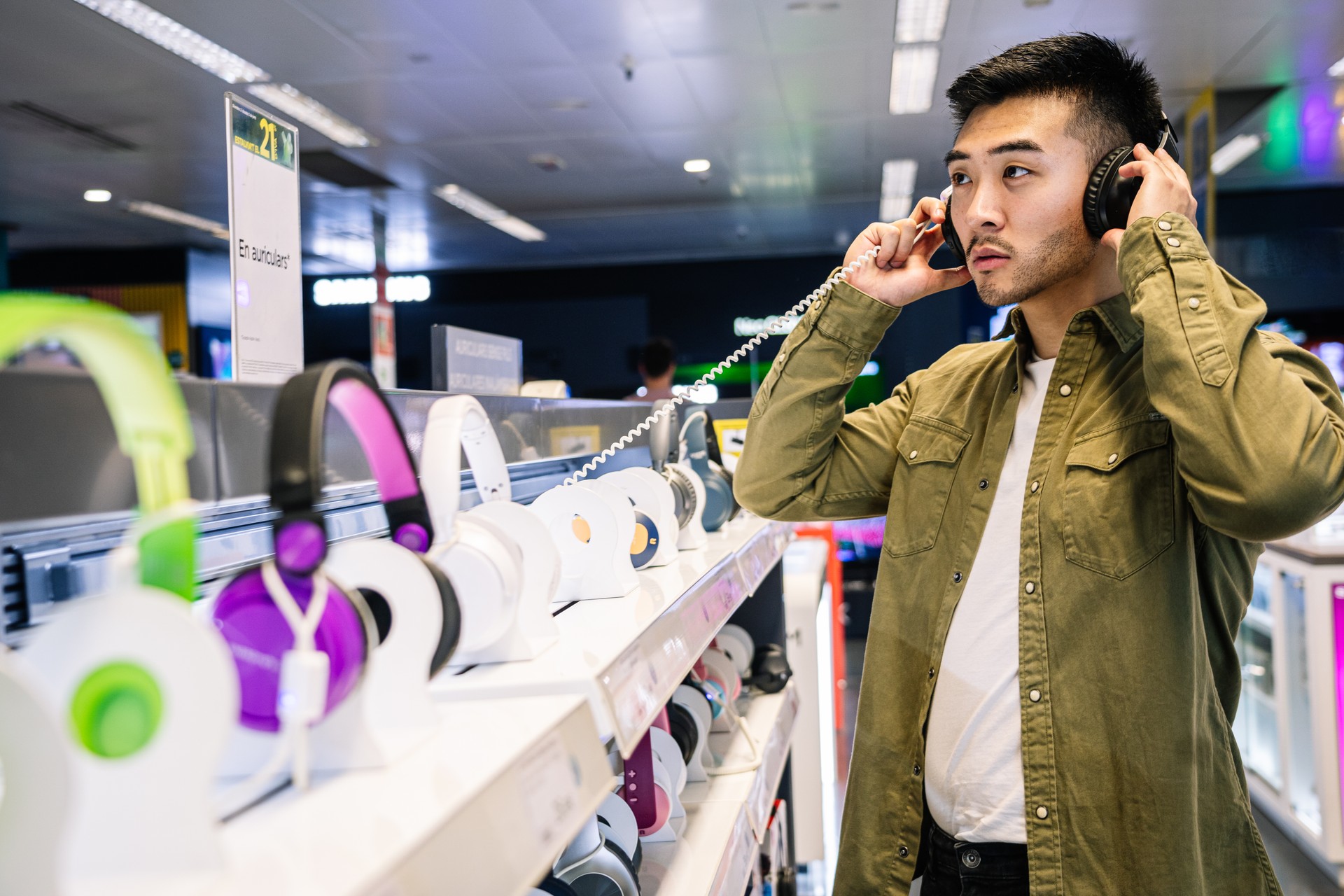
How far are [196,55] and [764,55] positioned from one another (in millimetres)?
3361

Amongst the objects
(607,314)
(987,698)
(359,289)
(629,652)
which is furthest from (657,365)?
(359,289)

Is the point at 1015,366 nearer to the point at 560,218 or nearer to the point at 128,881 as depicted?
the point at 128,881

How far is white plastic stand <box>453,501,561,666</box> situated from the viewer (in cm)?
87

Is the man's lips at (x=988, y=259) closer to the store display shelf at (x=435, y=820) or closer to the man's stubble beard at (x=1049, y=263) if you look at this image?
the man's stubble beard at (x=1049, y=263)

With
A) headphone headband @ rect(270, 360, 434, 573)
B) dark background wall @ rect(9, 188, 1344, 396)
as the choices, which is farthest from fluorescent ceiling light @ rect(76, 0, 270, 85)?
dark background wall @ rect(9, 188, 1344, 396)

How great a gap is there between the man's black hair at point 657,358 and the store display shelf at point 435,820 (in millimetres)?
6339

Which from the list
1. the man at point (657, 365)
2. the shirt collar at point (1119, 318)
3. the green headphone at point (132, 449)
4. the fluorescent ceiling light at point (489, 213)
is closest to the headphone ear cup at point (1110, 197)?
the shirt collar at point (1119, 318)

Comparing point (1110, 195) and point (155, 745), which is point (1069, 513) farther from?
point (155, 745)

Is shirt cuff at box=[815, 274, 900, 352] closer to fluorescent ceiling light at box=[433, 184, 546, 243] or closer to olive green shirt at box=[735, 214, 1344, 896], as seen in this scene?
olive green shirt at box=[735, 214, 1344, 896]

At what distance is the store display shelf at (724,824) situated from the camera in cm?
137

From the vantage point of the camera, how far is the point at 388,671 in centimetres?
68

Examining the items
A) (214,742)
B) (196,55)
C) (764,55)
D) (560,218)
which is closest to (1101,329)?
(214,742)

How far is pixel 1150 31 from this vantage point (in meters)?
6.01

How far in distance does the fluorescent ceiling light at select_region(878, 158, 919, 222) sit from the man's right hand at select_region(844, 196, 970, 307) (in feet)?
24.6
